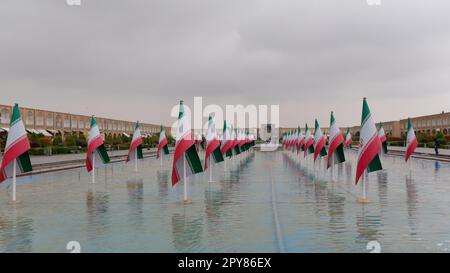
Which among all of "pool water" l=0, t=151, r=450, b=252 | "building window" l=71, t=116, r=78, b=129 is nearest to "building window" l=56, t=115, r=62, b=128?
"building window" l=71, t=116, r=78, b=129

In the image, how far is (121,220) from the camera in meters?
11.0

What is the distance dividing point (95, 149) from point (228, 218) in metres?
10.4

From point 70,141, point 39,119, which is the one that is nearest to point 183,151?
point 70,141

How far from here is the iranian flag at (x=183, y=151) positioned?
13234mm

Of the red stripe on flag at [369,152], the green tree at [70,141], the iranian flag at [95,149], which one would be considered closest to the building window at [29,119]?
the green tree at [70,141]

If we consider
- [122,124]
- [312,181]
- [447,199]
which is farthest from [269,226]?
[122,124]

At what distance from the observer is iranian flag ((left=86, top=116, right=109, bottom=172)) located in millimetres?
19469

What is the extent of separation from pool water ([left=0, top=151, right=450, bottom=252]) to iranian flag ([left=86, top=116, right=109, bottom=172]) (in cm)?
159

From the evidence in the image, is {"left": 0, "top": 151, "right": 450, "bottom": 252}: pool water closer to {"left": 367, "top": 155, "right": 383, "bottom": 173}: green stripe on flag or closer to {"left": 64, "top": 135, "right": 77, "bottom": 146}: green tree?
{"left": 367, "top": 155, "right": 383, "bottom": 173}: green stripe on flag

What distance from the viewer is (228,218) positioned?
11.3 meters

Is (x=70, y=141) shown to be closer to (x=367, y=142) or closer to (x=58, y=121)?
(x=367, y=142)

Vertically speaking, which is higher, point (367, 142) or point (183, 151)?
point (367, 142)

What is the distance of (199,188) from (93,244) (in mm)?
9788

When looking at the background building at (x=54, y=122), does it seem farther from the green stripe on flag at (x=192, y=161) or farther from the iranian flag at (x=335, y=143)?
the green stripe on flag at (x=192, y=161)
